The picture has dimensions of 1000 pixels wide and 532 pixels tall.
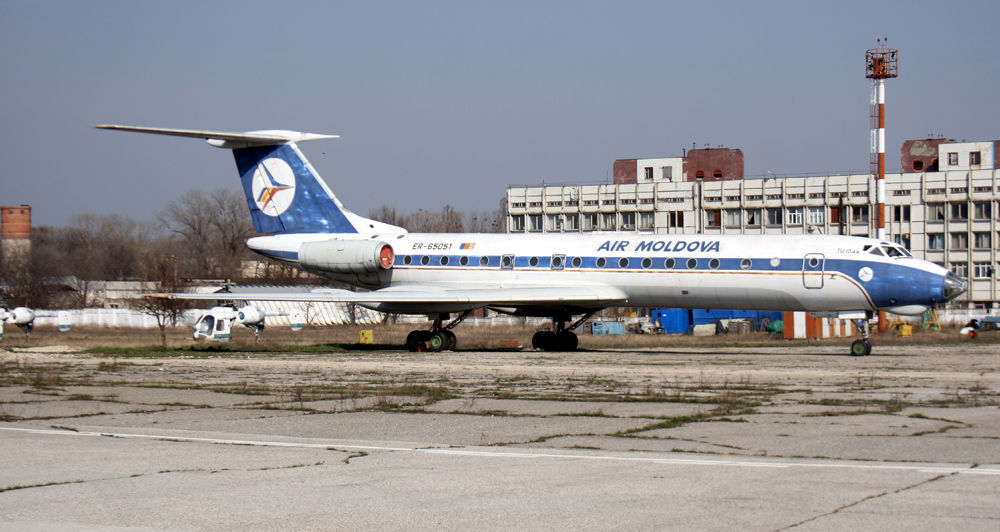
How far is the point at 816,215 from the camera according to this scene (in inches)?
3155

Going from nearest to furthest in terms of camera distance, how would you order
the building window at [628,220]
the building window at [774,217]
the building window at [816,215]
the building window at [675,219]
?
the building window at [816,215] → the building window at [774,217] → the building window at [675,219] → the building window at [628,220]

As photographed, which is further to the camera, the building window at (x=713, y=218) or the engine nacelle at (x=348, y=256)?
the building window at (x=713, y=218)

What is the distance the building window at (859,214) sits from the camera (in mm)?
78562

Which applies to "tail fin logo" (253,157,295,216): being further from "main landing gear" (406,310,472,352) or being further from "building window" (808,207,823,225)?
"building window" (808,207,823,225)

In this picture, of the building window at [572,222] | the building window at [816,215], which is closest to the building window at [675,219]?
the building window at [572,222]

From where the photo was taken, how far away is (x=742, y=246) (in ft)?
92.0

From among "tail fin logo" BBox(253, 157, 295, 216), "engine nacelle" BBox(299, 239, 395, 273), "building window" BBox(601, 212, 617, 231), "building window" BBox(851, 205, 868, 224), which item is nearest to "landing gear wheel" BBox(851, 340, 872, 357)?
"engine nacelle" BBox(299, 239, 395, 273)

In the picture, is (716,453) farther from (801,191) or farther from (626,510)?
(801,191)

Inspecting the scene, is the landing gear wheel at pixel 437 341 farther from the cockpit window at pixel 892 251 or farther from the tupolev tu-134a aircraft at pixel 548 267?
the cockpit window at pixel 892 251

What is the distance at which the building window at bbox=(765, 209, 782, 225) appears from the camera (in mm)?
81625

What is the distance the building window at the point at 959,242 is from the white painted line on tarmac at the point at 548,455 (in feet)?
251

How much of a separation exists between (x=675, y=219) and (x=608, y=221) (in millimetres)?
5536

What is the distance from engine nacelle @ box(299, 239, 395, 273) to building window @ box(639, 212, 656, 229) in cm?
5403

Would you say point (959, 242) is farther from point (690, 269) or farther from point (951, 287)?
point (690, 269)
